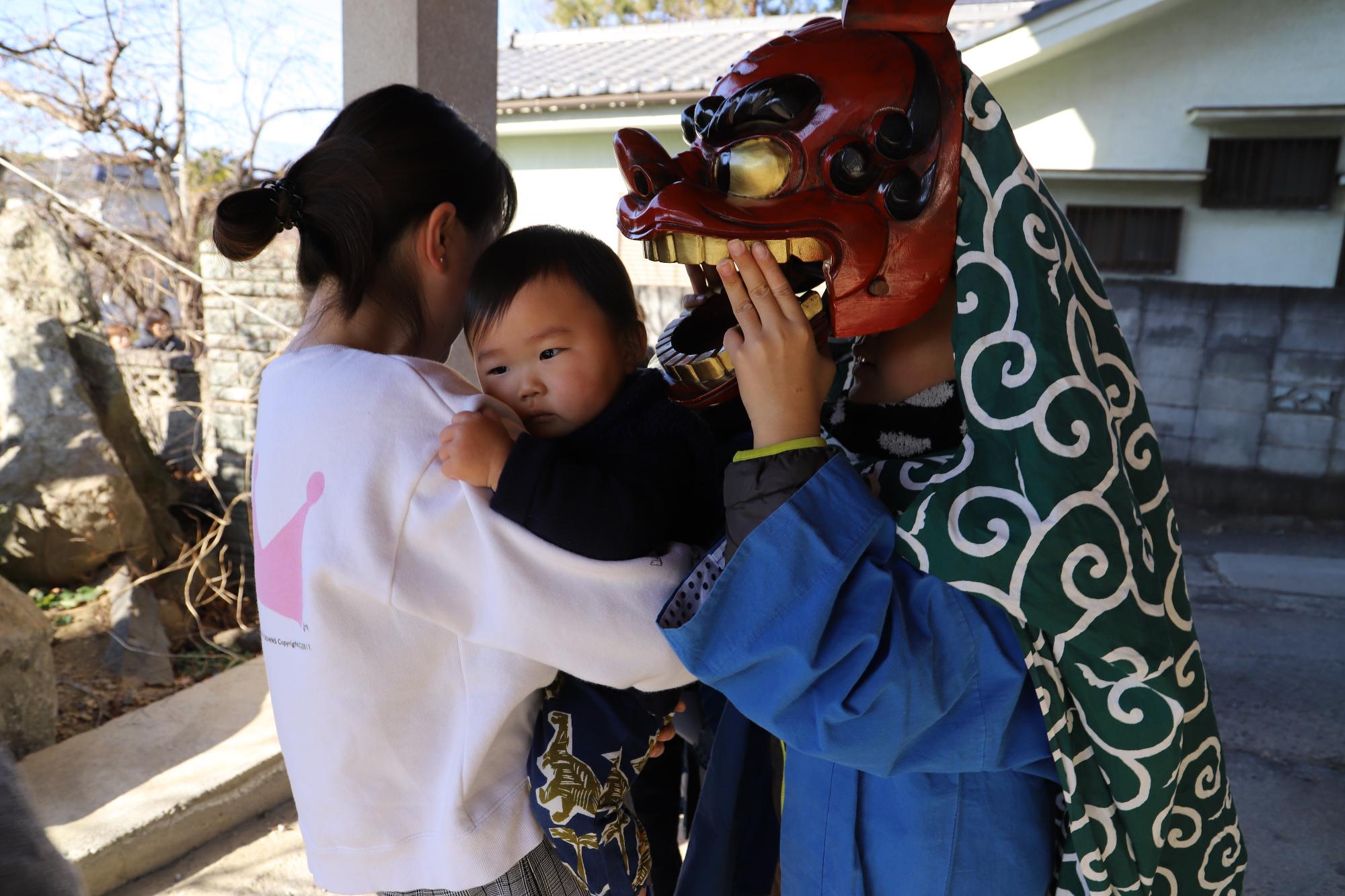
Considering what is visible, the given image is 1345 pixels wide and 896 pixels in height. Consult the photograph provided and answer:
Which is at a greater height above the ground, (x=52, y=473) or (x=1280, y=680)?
(x=52, y=473)

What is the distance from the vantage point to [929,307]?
1.18 m

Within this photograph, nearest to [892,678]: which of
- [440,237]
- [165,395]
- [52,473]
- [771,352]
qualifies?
[771,352]

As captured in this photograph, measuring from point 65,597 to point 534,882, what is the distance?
4658 mm

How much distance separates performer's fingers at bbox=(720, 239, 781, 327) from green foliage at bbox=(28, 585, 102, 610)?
499 centimetres

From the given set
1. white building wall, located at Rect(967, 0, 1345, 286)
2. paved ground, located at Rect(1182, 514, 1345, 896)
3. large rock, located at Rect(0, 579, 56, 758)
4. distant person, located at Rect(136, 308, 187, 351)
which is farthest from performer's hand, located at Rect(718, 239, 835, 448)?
white building wall, located at Rect(967, 0, 1345, 286)

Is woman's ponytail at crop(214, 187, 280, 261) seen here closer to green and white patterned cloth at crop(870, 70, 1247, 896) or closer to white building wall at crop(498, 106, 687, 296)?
green and white patterned cloth at crop(870, 70, 1247, 896)

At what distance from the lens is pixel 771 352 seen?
1.15 meters

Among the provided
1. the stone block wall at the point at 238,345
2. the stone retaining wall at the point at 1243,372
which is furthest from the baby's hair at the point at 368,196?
the stone retaining wall at the point at 1243,372

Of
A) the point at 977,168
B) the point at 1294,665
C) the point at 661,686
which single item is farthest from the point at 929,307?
the point at 1294,665

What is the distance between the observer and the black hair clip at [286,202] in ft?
4.99

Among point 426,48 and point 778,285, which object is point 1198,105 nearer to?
point 426,48

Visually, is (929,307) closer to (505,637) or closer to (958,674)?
(958,674)

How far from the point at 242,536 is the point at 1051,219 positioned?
5.58 m

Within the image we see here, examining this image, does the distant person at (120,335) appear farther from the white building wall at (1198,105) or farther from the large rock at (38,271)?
the white building wall at (1198,105)
